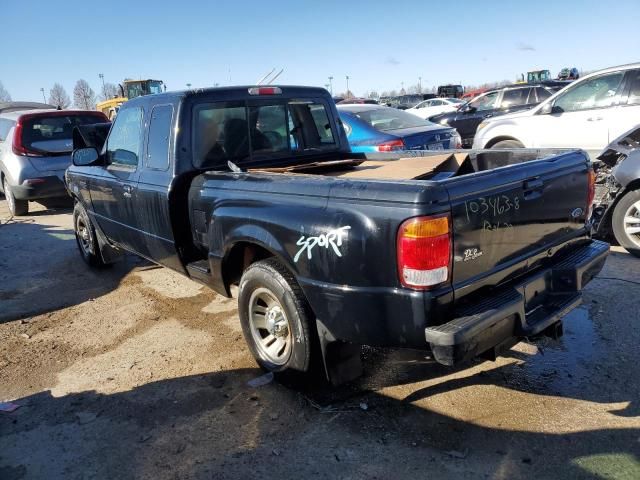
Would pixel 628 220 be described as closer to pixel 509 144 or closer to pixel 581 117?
pixel 581 117

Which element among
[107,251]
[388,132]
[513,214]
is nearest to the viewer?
[513,214]

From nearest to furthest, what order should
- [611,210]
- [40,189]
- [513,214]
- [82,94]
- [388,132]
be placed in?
[513,214] < [611,210] < [388,132] < [40,189] < [82,94]

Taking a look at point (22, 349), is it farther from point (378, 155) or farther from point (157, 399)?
point (378, 155)

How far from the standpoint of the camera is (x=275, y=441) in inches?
115

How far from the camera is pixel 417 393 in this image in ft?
10.9

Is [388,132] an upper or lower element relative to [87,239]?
upper

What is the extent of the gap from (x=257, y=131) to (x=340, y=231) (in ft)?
6.40

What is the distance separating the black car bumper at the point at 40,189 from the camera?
9141 millimetres

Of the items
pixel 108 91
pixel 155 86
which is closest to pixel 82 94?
pixel 108 91

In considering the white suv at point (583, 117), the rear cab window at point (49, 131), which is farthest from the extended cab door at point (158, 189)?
the rear cab window at point (49, 131)

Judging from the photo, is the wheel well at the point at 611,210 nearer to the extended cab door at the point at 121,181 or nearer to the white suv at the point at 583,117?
the white suv at the point at 583,117

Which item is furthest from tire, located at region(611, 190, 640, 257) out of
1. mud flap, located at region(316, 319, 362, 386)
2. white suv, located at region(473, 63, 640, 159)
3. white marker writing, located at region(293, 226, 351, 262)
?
white marker writing, located at region(293, 226, 351, 262)

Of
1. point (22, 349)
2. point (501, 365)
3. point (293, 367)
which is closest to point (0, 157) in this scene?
point (22, 349)

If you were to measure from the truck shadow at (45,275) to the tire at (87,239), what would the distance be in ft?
0.43
